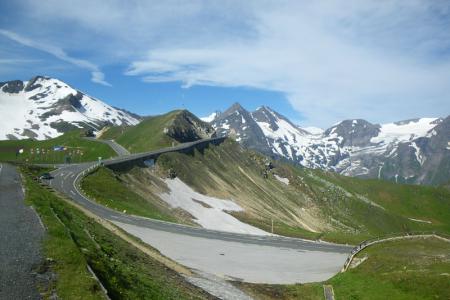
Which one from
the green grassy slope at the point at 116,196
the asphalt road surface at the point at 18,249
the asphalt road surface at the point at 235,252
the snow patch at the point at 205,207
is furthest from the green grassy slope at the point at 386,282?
the snow patch at the point at 205,207

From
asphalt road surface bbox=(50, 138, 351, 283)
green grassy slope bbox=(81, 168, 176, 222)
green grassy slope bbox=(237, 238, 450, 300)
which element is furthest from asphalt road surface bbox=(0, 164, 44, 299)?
green grassy slope bbox=(81, 168, 176, 222)

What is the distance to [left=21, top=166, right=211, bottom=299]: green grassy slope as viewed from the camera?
2223cm

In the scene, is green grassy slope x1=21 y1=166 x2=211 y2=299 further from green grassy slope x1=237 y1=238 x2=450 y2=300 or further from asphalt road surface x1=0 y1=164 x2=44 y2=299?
green grassy slope x1=237 y1=238 x2=450 y2=300

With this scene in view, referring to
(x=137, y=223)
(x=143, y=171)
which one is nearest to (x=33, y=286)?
(x=137, y=223)

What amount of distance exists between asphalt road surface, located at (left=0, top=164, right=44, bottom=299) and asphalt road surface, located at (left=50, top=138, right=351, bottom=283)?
21.5 meters

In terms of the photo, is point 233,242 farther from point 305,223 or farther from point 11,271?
point 305,223

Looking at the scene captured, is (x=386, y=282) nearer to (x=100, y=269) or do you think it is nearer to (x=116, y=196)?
(x=100, y=269)

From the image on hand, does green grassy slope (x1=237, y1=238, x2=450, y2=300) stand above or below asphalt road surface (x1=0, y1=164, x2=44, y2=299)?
below

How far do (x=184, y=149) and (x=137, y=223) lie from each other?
4083 inches

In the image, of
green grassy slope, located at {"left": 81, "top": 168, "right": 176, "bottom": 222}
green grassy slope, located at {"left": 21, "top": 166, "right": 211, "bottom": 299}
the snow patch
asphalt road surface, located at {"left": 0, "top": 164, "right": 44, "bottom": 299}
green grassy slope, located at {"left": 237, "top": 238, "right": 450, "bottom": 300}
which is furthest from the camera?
the snow patch

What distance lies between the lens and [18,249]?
Result: 1041 inches

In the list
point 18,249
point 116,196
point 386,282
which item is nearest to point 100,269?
point 18,249

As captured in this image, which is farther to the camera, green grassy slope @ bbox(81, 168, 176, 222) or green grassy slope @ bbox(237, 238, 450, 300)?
green grassy slope @ bbox(81, 168, 176, 222)

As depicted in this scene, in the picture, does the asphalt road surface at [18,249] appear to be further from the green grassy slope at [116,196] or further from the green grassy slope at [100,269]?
the green grassy slope at [116,196]
